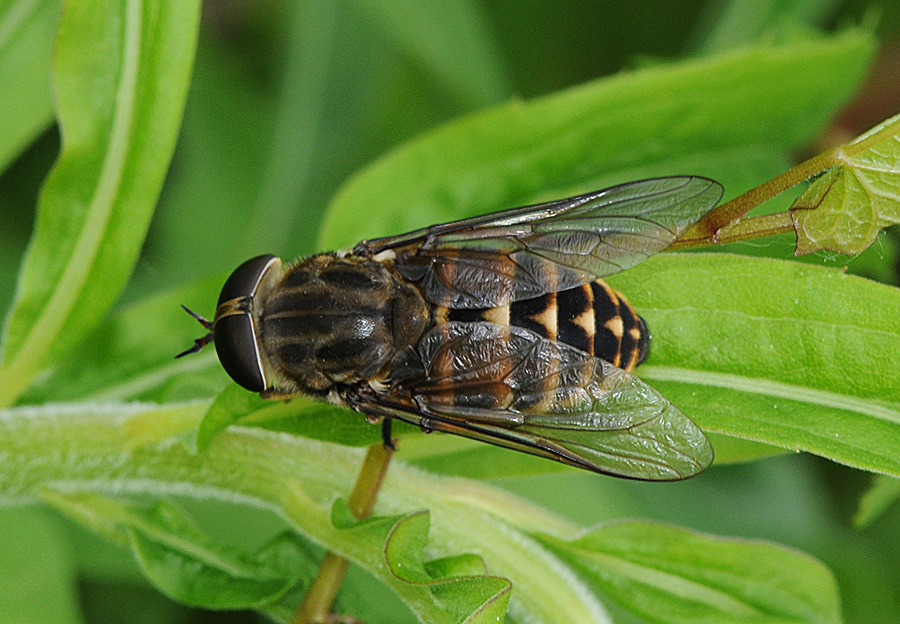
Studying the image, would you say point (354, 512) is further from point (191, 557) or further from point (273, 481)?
point (191, 557)

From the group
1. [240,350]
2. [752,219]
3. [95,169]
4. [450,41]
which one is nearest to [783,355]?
[752,219]

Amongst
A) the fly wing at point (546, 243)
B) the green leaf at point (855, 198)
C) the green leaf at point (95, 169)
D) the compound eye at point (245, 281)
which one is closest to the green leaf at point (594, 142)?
the fly wing at point (546, 243)

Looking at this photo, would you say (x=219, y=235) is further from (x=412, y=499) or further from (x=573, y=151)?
(x=412, y=499)

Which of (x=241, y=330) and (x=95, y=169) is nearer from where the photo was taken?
(x=241, y=330)

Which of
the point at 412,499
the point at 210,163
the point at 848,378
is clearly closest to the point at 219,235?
the point at 210,163

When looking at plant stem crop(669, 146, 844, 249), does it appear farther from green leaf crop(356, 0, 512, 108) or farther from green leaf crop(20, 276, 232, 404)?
green leaf crop(356, 0, 512, 108)

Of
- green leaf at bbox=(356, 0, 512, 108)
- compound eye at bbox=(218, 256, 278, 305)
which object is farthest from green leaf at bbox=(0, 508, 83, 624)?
green leaf at bbox=(356, 0, 512, 108)
